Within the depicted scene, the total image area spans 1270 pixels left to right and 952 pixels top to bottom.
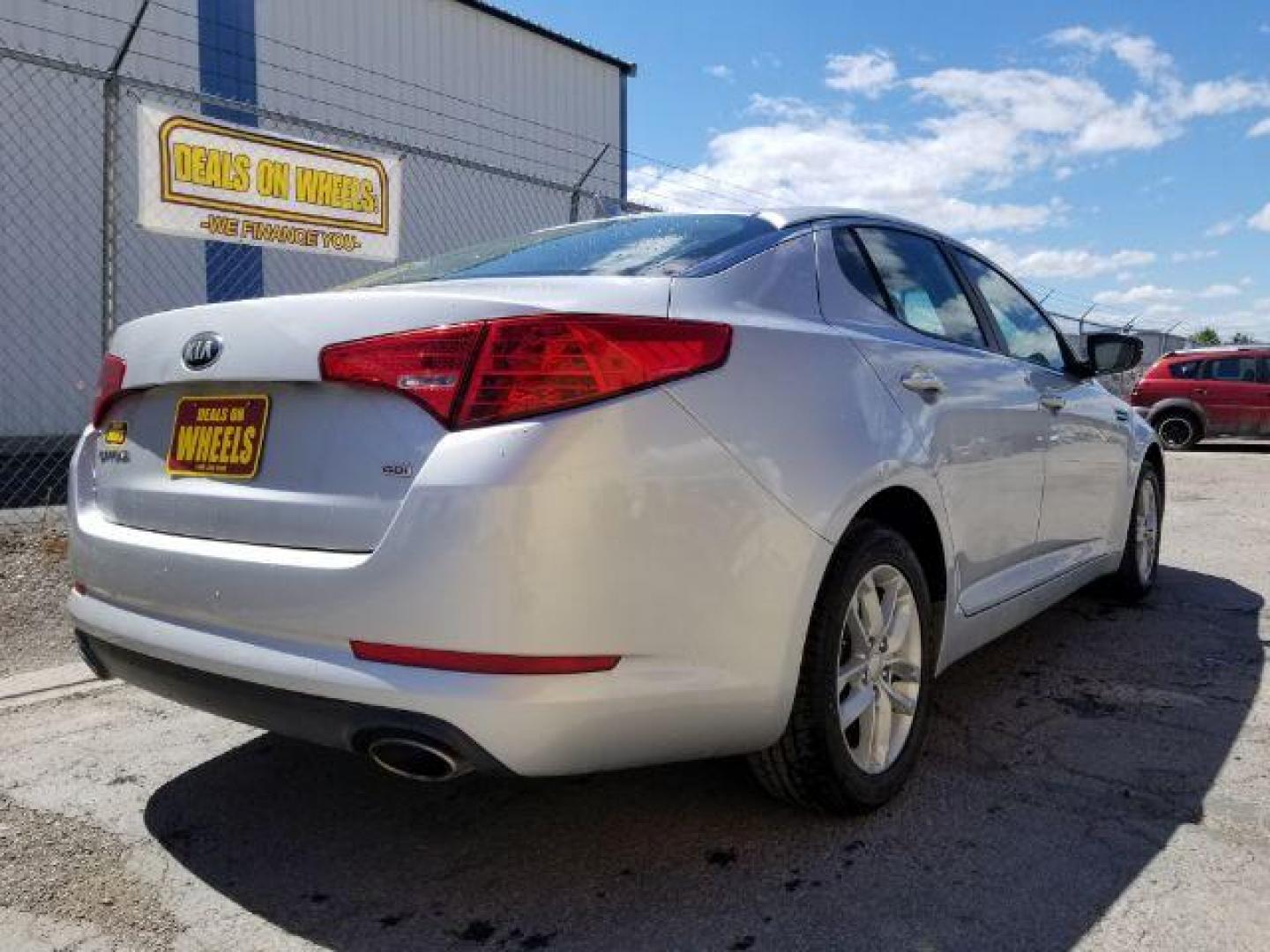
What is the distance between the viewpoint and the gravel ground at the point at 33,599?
13.5 feet

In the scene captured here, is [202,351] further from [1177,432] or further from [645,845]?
[1177,432]

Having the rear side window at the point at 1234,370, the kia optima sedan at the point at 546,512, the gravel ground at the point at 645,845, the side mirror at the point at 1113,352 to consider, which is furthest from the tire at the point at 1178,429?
the kia optima sedan at the point at 546,512

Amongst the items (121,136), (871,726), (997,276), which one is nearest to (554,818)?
(871,726)

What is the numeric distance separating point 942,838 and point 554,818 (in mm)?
934

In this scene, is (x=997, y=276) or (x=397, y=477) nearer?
(x=397, y=477)

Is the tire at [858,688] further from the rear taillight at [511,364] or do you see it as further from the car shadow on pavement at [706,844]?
the rear taillight at [511,364]

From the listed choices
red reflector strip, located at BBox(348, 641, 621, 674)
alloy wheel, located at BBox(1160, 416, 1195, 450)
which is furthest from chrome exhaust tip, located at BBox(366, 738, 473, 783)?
alloy wheel, located at BBox(1160, 416, 1195, 450)

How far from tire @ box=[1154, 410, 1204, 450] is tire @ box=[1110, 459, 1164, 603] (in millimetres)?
11470

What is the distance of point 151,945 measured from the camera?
6.71 ft

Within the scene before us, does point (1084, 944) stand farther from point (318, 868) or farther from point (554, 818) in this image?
point (318, 868)

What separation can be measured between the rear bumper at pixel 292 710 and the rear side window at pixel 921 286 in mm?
1749

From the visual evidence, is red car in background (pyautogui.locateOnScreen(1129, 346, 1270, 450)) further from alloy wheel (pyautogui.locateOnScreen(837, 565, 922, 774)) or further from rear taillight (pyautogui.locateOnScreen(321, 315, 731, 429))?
rear taillight (pyautogui.locateOnScreen(321, 315, 731, 429))

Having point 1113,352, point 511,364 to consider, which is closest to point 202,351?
point 511,364

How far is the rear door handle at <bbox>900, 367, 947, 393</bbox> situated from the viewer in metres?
2.71
